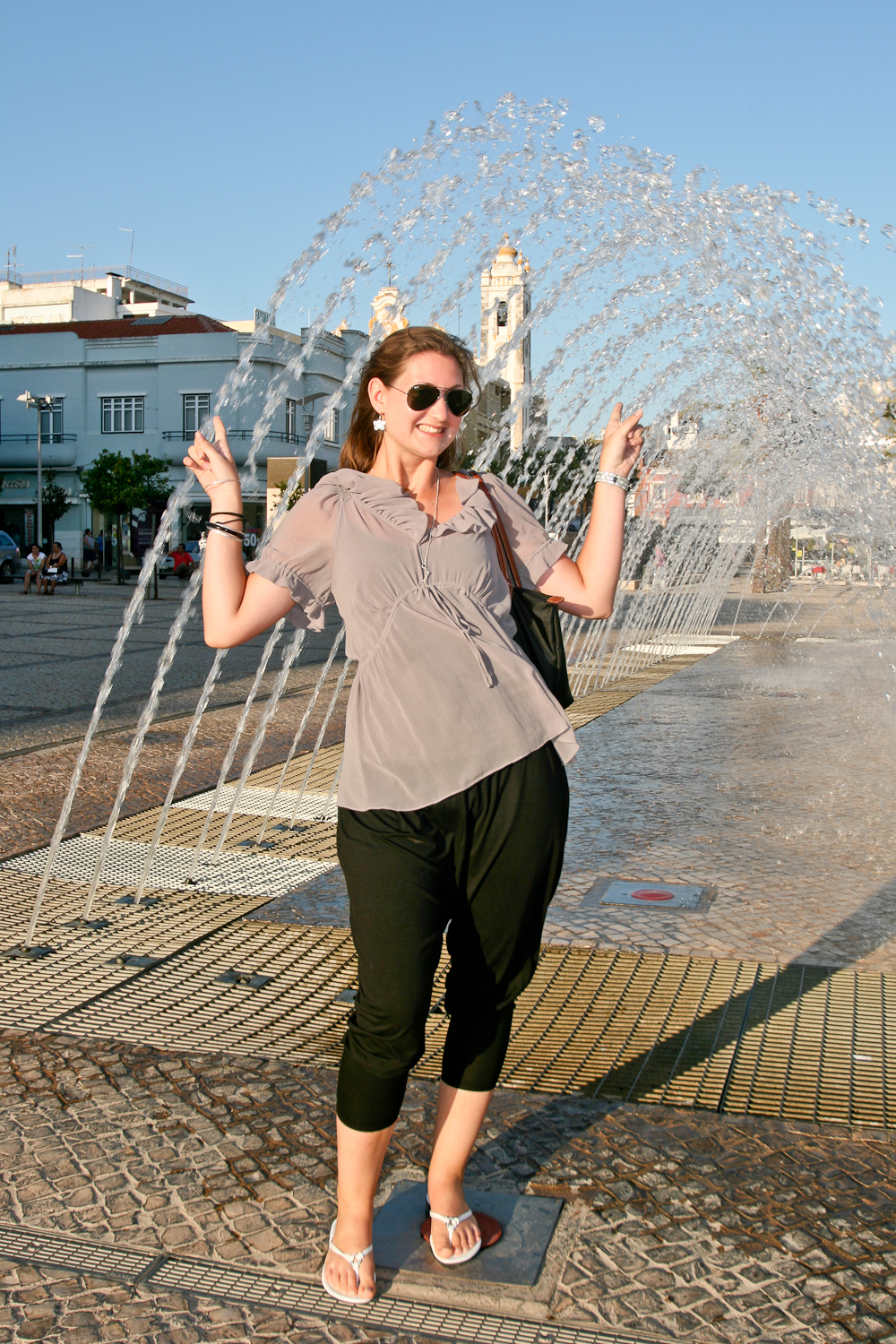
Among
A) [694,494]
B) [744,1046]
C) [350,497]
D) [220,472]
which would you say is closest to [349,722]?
[350,497]

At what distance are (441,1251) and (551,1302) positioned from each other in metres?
0.22

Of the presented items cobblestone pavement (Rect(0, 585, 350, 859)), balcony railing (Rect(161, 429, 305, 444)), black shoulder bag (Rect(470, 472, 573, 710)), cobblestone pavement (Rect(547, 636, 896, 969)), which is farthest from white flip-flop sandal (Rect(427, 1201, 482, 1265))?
balcony railing (Rect(161, 429, 305, 444))

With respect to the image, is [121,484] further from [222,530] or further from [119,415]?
[222,530]

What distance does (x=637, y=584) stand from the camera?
108ft

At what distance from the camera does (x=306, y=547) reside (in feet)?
7.26

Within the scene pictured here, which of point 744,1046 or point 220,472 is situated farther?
point 744,1046

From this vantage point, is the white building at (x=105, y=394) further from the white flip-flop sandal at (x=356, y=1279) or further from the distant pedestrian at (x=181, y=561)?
the white flip-flop sandal at (x=356, y=1279)

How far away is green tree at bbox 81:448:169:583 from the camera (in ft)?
124

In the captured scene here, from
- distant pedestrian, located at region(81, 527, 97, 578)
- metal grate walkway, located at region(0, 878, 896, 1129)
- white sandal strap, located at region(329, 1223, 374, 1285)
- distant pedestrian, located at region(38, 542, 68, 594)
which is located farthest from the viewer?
distant pedestrian, located at region(81, 527, 97, 578)

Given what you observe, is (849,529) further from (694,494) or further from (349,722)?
(694,494)

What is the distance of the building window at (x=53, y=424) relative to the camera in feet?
164

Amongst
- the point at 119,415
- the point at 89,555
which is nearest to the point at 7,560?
the point at 89,555

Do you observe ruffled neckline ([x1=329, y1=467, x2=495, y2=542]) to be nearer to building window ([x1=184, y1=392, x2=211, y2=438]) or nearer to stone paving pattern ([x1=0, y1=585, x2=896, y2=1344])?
stone paving pattern ([x1=0, y1=585, x2=896, y2=1344])

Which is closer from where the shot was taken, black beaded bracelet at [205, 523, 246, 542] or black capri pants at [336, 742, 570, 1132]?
black capri pants at [336, 742, 570, 1132]
